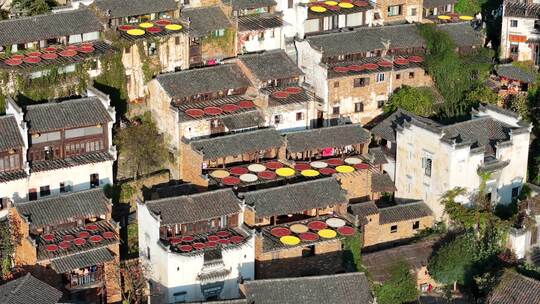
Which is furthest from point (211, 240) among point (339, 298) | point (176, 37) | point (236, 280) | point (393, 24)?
point (393, 24)

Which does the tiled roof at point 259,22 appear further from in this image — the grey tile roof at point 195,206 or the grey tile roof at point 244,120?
the grey tile roof at point 195,206

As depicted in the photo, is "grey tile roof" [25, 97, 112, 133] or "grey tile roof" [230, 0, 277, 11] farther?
"grey tile roof" [230, 0, 277, 11]

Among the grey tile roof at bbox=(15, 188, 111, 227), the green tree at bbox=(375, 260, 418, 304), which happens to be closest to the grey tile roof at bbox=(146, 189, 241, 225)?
the grey tile roof at bbox=(15, 188, 111, 227)

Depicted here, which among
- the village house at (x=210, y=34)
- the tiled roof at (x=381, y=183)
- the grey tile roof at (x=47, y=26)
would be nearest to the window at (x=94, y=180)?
the grey tile roof at (x=47, y=26)

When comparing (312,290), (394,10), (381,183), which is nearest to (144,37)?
(381,183)

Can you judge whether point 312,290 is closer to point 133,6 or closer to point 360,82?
point 360,82

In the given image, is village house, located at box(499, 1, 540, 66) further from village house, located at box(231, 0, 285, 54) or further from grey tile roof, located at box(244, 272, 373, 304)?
grey tile roof, located at box(244, 272, 373, 304)
